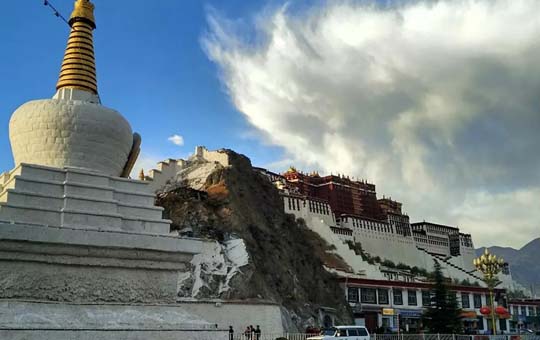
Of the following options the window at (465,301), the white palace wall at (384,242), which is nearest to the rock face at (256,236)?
the window at (465,301)

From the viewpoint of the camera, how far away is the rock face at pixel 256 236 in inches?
1459

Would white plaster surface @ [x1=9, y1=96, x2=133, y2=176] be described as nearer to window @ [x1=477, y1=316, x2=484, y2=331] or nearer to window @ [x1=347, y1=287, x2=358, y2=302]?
window @ [x1=347, y1=287, x2=358, y2=302]

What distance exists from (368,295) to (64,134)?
35.3 m

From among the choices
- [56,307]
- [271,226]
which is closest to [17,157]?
[56,307]

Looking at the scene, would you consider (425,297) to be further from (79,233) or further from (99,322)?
(79,233)

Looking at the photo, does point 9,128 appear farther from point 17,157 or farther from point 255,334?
point 255,334

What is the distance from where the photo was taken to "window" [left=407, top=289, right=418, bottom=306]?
4716 cm

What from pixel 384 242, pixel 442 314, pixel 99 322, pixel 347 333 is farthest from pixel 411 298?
pixel 99 322

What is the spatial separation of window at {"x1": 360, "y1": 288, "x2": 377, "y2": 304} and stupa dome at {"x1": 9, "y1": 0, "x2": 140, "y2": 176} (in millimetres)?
33355

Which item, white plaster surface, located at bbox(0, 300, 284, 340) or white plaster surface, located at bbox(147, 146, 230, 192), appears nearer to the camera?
white plaster surface, located at bbox(0, 300, 284, 340)

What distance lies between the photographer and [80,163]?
579 inches

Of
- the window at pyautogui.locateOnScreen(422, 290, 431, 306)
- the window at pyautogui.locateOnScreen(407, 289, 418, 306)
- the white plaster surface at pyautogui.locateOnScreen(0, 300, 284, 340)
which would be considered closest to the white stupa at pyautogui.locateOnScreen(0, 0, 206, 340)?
the white plaster surface at pyautogui.locateOnScreen(0, 300, 284, 340)

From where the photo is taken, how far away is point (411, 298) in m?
47.4

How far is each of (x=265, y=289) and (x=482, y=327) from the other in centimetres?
2545
